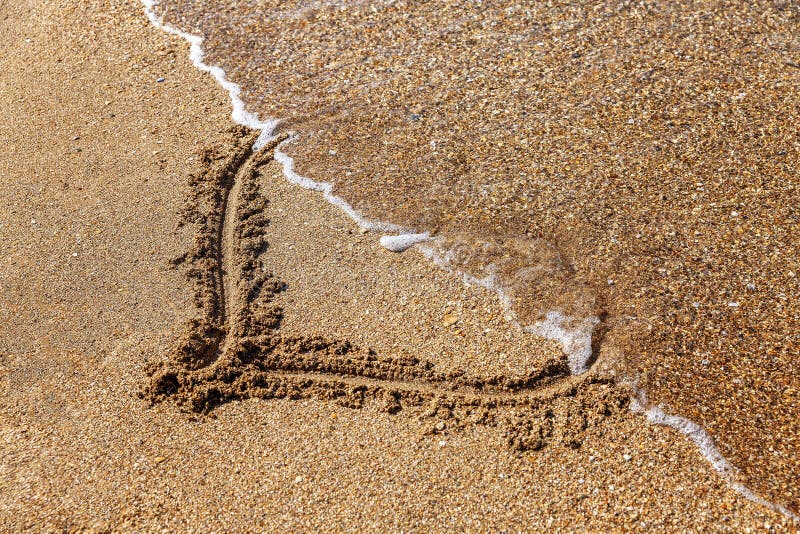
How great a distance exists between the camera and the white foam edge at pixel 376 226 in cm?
303

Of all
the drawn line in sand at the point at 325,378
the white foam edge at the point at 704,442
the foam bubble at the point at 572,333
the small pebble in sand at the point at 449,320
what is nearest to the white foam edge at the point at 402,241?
the small pebble in sand at the point at 449,320

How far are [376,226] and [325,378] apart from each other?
102 cm

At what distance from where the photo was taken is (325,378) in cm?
350

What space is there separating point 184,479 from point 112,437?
436 mm

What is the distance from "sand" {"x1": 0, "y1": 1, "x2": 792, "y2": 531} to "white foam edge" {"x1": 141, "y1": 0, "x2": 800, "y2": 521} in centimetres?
5

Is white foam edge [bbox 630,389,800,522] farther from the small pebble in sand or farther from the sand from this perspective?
the small pebble in sand

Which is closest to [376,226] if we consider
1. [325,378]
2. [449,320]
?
[449,320]

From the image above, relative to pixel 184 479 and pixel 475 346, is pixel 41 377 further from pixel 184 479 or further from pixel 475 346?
pixel 475 346

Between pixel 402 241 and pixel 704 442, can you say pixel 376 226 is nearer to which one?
pixel 402 241

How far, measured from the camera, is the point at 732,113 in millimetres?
4371

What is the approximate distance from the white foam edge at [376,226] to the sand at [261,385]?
5cm

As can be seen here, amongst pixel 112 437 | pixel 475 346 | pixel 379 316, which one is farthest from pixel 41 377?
pixel 475 346

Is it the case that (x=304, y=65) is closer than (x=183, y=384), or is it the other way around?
(x=183, y=384)

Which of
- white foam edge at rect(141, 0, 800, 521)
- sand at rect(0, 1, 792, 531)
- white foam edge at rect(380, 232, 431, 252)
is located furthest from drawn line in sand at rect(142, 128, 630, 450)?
white foam edge at rect(380, 232, 431, 252)
